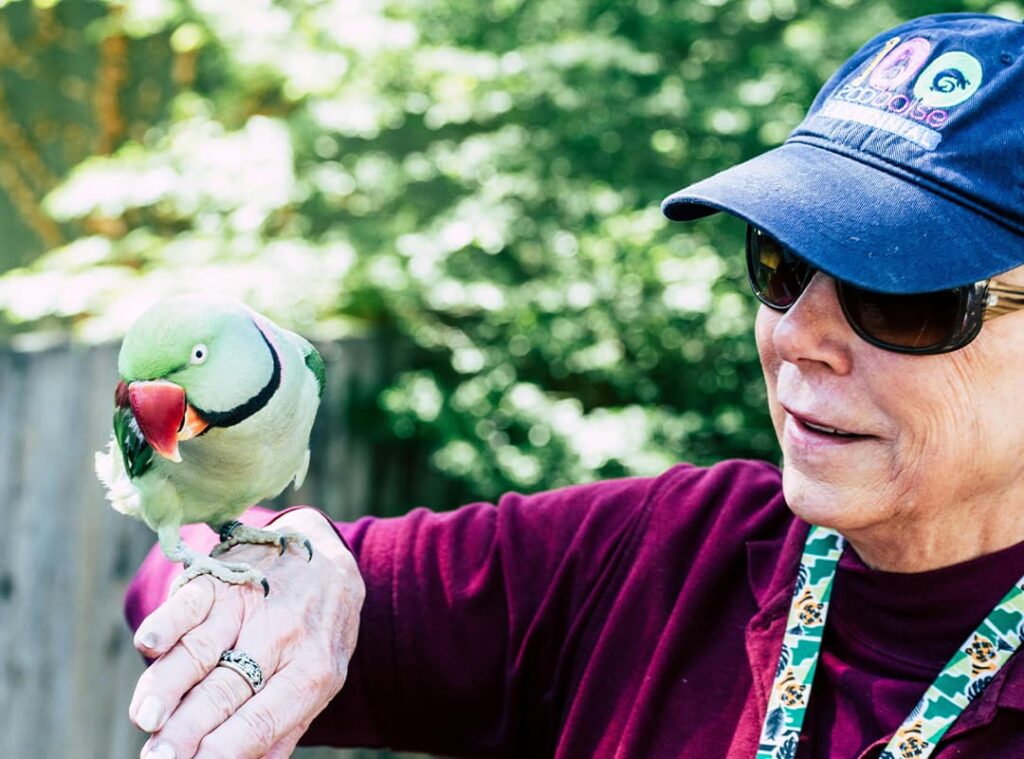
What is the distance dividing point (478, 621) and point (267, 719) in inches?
20.5

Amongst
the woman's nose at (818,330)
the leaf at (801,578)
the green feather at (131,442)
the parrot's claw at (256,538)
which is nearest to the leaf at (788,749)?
the leaf at (801,578)

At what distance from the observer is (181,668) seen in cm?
153

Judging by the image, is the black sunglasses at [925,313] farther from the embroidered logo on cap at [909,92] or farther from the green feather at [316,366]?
the green feather at [316,366]

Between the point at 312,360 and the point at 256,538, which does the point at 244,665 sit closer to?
the point at 256,538

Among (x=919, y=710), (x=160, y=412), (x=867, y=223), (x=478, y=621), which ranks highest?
(x=867, y=223)

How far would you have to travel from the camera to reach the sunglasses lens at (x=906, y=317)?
152cm

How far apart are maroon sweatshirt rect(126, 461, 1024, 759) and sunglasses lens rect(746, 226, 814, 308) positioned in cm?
41

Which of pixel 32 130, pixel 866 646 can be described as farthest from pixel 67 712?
pixel 32 130

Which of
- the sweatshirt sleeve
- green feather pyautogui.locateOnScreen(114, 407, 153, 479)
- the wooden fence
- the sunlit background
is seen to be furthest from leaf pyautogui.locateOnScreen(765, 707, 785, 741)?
the wooden fence

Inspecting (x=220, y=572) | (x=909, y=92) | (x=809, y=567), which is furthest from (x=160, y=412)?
(x=909, y=92)

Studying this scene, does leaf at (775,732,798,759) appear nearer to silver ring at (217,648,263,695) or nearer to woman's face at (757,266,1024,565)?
woman's face at (757,266,1024,565)

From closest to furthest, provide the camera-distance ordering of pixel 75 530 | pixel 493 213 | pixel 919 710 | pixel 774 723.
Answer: pixel 919 710 < pixel 774 723 < pixel 493 213 < pixel 75 530

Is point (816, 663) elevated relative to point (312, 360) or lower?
lower

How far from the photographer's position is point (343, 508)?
15.0 feet
